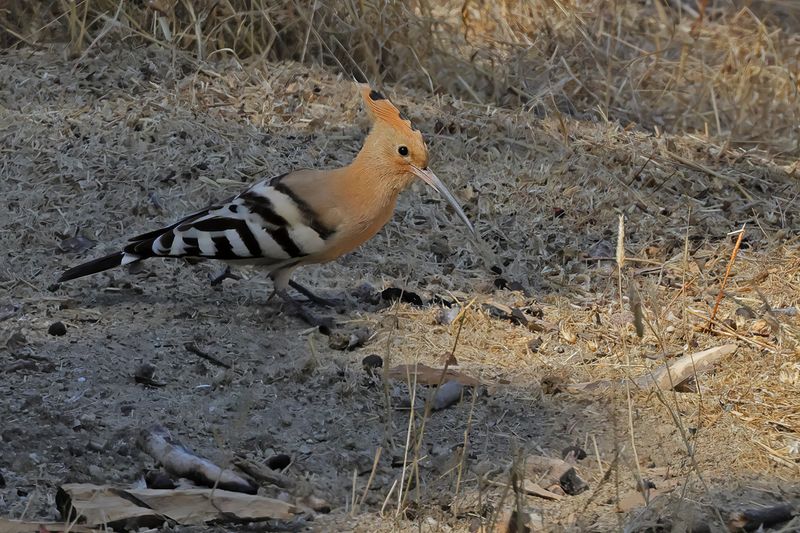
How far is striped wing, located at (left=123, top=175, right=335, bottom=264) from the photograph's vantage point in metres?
Result: 4.08

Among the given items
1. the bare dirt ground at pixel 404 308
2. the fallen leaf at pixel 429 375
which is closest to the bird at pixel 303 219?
the bare dirt ground at pixel 404 308

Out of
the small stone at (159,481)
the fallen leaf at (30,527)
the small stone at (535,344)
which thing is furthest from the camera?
the small stone at (535,344)

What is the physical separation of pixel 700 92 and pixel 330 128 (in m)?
2.39

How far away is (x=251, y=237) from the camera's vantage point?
161 inches

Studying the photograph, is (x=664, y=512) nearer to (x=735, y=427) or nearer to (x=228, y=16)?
(x=735, y=427)

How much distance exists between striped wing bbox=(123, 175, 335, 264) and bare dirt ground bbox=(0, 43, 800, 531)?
223 mm

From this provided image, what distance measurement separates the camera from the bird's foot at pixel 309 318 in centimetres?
408

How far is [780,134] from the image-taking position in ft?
20.3

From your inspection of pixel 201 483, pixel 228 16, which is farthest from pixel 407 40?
pixel 201 483

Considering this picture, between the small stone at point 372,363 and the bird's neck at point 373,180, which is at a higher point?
the bird's neck at point 373,180

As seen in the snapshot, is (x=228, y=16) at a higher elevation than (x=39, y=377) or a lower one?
higher

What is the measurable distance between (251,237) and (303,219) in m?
0.19

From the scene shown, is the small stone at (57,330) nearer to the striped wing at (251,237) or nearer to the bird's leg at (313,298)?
the striped wing at (251,237)

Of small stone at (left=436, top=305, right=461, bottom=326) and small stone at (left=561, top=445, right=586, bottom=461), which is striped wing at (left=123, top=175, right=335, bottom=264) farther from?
small stone at (left=561, top=445, right=586, bottom=461)
